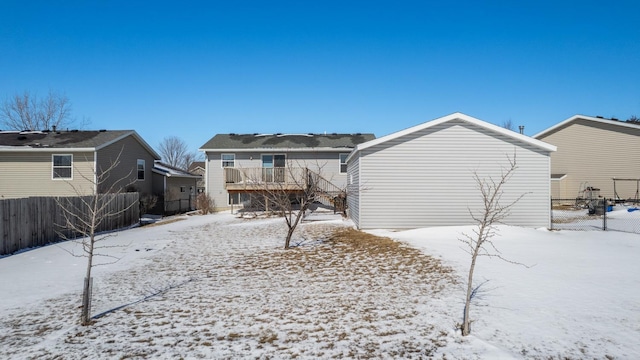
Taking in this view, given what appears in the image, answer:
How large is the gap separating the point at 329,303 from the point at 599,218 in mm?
17108

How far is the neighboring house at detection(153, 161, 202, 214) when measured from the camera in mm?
24188

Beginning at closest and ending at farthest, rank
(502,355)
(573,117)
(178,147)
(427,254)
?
(502,355) → (427,254) → (573,117) → (178,147)

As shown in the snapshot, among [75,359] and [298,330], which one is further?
[298,330]

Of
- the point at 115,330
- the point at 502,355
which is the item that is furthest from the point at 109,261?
the point at 502,355

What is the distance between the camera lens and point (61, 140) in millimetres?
20219

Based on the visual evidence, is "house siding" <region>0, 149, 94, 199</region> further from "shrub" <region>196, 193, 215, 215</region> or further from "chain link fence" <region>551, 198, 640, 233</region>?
"chain link fence" <region>551, 198, 640, 233</region>

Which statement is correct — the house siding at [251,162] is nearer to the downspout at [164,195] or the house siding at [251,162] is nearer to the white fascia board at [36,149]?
the downspout at [164,195]

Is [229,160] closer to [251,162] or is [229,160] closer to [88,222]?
[251,162]

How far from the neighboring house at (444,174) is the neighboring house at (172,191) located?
53.4ft

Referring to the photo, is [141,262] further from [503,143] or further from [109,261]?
Answer: [503,143]

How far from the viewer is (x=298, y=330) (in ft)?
15.6

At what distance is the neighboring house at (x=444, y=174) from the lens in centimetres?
1304

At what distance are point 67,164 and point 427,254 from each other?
2010 cm

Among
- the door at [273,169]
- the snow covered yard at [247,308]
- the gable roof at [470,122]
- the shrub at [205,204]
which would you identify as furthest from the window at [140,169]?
the gable roof at [470,122]
